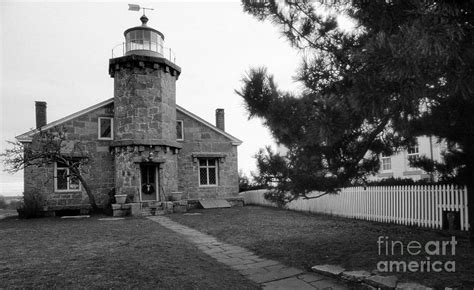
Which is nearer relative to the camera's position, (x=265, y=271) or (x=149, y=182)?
(x=265, y=271)

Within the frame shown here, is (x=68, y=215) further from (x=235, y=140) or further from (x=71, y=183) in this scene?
(x=235, y=140)

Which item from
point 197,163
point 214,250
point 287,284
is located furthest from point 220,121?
point 287,284

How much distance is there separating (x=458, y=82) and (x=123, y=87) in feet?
47.8

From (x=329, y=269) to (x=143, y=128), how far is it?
39.5 ft

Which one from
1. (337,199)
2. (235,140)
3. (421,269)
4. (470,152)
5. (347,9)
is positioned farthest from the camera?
(235,140)

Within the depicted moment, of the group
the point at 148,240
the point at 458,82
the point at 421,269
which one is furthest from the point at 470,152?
the point at 148,240

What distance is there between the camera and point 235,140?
1922cm

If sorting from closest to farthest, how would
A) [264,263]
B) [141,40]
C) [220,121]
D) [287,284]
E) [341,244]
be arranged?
[287,284] < [264,263] < [341,244] < [141,40] < [220,121]

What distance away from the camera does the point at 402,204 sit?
915 cm

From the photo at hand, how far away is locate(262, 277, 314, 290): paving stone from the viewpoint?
4.05 m

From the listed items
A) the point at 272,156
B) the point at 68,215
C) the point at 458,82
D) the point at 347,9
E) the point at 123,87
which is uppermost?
the point at 123,87

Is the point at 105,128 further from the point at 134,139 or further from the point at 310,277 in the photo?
the point at 310,277

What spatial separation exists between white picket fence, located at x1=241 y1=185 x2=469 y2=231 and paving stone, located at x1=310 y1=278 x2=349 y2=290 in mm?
2347

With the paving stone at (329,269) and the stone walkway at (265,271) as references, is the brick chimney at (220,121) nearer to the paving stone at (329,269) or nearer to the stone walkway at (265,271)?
the stone walkway at (265,271)
